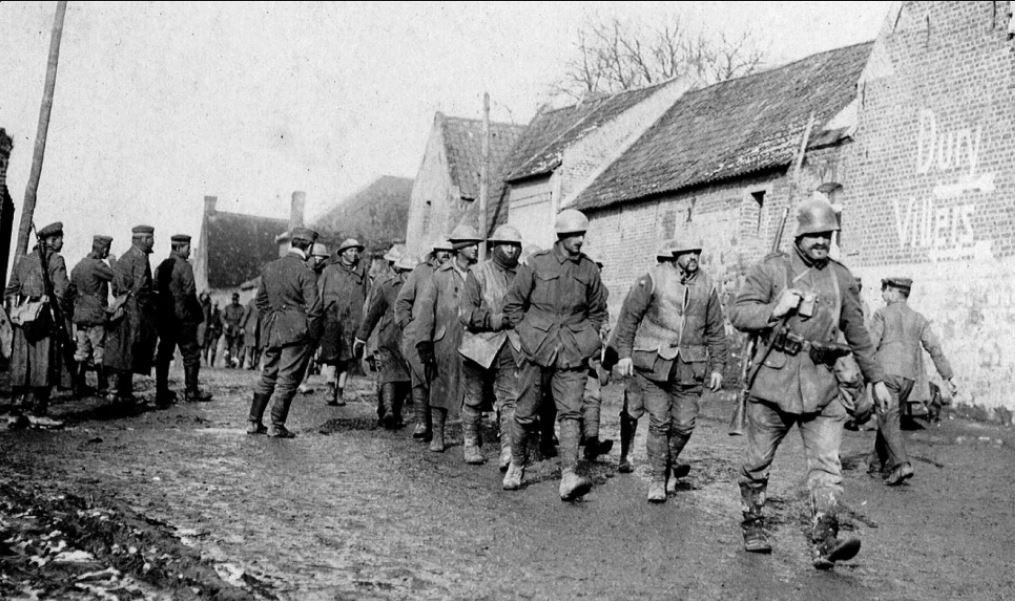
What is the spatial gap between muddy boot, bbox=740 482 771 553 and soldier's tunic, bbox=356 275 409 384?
5957 millimetres

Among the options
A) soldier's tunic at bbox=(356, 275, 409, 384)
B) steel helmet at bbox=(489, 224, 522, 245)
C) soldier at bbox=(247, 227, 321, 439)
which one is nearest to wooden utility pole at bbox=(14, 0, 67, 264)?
soldier's tunic at bbox=(356, 275, 409, 384)

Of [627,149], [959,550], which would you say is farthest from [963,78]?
[627,149]

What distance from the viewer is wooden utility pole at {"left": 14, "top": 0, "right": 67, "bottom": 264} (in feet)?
66.1

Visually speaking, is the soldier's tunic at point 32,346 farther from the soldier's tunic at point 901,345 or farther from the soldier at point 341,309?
the soldier's tunic at point 901,345

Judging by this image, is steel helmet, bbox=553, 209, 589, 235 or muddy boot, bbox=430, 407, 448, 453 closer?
steel helmet, bbox=553, 209, 589, 235

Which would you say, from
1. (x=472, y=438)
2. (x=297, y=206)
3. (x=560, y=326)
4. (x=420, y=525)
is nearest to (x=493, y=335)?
(x=472, y=438)

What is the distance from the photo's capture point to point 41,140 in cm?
2084

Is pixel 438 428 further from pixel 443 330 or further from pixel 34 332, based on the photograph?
pixel 34 332

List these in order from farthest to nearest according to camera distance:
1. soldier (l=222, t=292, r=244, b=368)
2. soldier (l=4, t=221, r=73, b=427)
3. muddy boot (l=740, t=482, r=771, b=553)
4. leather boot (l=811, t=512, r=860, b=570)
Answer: soldier (l=222, t=292, r=244, b=368), soldier (l=4, t=221, r=73, b=427), muddy boot (l=740, t=482, r=771, b=553), leather boot (l=811, t=512, r=860, b=570)

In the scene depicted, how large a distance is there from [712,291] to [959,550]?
2583 millimetres

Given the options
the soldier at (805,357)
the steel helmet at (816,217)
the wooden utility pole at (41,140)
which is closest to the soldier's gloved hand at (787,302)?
the soldier at (805,357)

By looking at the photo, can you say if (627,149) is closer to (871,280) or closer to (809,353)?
(871,280)

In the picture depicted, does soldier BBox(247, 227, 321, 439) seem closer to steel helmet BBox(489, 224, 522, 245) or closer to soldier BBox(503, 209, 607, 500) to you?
steel helmet BBox(489, 224, 522, 245)

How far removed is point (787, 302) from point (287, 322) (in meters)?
5.64
